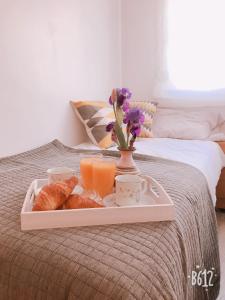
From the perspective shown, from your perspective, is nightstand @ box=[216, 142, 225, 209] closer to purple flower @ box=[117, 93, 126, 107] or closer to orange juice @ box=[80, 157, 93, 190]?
purple flower @ box=[117, 93, 126, 107]

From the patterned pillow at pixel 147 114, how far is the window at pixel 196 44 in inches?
15.8

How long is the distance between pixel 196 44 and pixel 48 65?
4.73 ft

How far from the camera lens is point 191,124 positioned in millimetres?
2844

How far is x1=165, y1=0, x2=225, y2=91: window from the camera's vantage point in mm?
2922

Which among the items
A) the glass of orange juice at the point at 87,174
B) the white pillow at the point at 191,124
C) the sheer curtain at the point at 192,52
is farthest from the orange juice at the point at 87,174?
the sheer curtain at the point at 192,52

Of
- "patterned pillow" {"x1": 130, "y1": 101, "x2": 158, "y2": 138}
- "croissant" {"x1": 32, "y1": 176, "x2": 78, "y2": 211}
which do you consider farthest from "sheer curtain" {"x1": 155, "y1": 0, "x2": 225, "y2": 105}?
"croissant" {"x1": 32, "y1": 176, "x2": 78, "y2": 211}

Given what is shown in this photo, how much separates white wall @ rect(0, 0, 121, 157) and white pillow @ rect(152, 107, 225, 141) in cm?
60

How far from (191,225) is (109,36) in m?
2.29

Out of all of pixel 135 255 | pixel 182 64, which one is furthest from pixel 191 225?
pixel 182 64

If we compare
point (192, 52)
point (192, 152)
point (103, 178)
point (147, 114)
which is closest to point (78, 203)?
point (103, 178)

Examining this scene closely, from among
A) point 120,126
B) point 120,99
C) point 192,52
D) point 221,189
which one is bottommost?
point 221,189

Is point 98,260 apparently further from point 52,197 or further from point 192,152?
point 192,152

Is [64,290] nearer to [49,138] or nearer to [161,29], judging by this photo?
[49,138]

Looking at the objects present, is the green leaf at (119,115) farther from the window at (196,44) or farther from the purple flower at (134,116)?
the window at (196,44)
